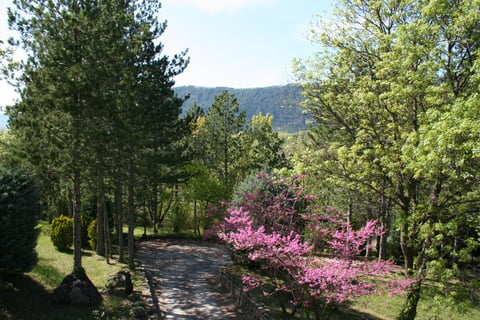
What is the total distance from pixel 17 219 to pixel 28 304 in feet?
6.52

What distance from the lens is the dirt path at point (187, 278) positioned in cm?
1041

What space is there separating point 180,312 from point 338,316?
482 centimetres

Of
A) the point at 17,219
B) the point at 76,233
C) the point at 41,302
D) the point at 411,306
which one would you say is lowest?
the point at 411,306

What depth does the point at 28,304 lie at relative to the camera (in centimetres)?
786

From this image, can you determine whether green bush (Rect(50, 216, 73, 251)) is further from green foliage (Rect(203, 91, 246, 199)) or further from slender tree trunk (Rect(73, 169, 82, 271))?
green foliage (Rect(203, 91, 246, 199))

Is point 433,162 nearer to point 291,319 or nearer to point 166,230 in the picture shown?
point 291,319

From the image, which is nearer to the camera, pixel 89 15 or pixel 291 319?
pixel 291 319

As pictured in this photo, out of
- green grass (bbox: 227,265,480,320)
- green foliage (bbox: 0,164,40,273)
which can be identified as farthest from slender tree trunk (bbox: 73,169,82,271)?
green grass (bbox: 227,265,480,320)

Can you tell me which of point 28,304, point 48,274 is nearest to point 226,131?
point 48,274

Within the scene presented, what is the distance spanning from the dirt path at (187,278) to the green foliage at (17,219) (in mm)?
4126

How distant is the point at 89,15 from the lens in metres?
10.0

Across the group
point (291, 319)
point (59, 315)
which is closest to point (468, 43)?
point (291, 319)

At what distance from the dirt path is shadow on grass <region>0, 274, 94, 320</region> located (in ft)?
8.93

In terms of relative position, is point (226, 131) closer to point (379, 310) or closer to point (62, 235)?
point (62, 235)
